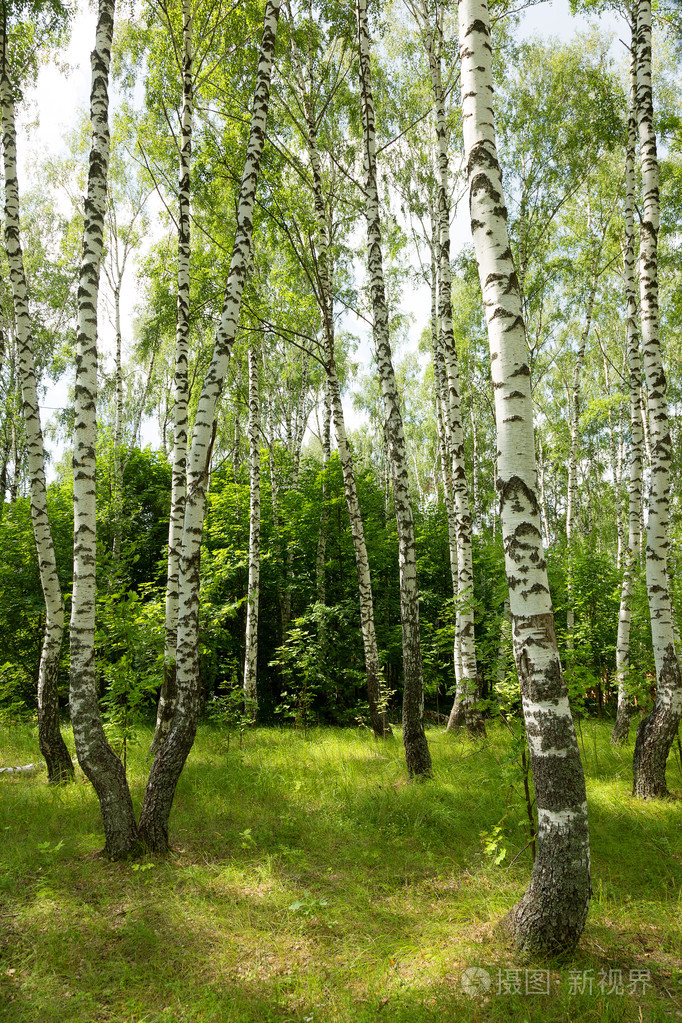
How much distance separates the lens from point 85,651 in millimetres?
4645

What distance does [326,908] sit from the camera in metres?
3.81

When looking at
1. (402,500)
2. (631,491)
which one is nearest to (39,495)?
(402,500)

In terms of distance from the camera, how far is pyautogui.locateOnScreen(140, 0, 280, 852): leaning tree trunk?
4.56 metres

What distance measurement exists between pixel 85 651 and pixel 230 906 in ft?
7.45

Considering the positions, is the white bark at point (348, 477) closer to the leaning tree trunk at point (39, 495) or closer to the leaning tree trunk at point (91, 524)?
the leaning tree trunk at point (39, 495)

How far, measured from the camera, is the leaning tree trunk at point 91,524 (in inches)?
177

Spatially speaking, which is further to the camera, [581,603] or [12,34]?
[581,603]

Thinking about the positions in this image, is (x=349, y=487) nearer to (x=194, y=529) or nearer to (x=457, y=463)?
(x=457, y=463)

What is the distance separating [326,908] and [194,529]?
3071 mm

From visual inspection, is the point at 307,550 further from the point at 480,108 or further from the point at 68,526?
the point at 480,108

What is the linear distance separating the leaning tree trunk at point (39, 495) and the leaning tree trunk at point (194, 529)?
80.9 inches

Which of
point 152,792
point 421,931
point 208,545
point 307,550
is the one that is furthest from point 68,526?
point 421,931

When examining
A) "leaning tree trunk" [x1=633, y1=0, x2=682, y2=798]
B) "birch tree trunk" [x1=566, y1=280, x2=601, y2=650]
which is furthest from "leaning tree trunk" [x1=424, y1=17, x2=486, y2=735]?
"birch tree trunk" [x1=566, y1=280, x2=601, y2=650]

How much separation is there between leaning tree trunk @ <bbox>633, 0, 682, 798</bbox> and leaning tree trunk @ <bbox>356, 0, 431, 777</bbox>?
2317 millimetres
